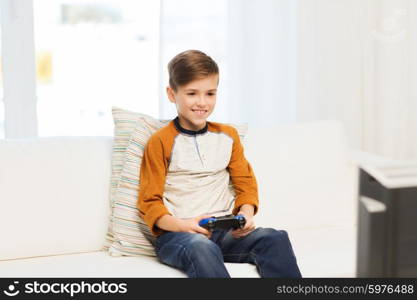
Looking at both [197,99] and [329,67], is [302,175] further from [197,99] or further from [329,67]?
[329,67]

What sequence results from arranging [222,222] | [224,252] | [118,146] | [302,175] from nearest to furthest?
[222,222]
[224,252]
[118,146]
[302,175]

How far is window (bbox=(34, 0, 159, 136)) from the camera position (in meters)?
3.00

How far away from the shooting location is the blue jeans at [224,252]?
1562 millimetres

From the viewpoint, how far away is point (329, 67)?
Result: 10.4ft

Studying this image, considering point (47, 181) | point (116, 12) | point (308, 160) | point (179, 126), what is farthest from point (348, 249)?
point (116, 12)

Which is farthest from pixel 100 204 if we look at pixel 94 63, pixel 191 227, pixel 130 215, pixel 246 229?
pixel 94 63

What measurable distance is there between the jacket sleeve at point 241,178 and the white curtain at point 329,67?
3.81 ft

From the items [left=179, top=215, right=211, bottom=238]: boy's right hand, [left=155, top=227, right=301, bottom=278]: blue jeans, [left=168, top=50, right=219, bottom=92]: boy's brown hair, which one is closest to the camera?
[left=155, top=227, right=301, bottom=278]: blue jeans

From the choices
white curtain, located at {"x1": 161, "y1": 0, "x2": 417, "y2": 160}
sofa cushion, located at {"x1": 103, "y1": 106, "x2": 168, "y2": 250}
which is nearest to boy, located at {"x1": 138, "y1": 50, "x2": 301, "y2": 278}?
sofa cushion, located at {"x1": 103, "y1": 106, "x2": 168, "y2": 250}

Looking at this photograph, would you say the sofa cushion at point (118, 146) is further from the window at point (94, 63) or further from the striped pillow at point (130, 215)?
the window at point (94, 63)

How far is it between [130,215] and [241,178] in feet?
1.14

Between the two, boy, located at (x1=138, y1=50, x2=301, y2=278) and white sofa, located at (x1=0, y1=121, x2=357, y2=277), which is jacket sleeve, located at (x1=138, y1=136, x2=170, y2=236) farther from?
white sofa, located at (x1=0, y1=121, x2=357, y2=277)

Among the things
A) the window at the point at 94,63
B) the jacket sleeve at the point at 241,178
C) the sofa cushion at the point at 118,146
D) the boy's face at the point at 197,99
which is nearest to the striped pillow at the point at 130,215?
the sofa cushion at the point at 118,146

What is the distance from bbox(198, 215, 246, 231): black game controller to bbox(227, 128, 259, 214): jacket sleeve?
5.6 inches
